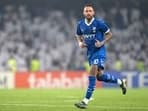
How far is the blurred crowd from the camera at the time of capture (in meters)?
36.6

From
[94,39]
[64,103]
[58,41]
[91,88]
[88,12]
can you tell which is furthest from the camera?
[58,41]

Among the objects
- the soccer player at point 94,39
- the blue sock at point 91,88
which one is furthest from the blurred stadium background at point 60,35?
the blue sock at point 91,88

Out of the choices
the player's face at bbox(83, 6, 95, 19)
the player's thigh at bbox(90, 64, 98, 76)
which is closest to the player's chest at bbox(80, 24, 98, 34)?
the player's face at bbox(83, 6, 95, 19)

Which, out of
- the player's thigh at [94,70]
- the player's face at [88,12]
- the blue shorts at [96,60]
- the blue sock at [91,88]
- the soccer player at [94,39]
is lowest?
the blue sock at [91,88]

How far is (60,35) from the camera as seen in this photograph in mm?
38281

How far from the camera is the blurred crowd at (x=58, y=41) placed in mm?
36625

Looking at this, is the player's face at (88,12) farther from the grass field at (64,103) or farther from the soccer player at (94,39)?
the grass field at (64,103)

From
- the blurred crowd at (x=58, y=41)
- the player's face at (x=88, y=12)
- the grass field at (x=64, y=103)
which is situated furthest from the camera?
the blurred crowd at (x=58, y=41)

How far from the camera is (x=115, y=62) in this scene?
37156 millimetres

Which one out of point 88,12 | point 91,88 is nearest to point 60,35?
point 88,12

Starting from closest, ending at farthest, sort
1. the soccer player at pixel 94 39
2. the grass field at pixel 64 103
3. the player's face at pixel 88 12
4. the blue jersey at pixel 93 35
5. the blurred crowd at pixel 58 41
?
the grass field at pixel 64 103
the player's face at pixel 88 12
the soccer player at pixel 94 39
the blue jersey at pixel 93 35
the blurred crowd at pixel 58 41

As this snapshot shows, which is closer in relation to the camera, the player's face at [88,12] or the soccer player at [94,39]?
the player's face at [88,12]

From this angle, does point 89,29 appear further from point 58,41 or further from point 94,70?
point 58,41

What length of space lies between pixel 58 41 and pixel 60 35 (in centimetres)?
57
